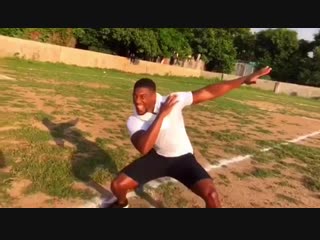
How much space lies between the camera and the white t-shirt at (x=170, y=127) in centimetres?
364

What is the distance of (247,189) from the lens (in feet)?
18.0

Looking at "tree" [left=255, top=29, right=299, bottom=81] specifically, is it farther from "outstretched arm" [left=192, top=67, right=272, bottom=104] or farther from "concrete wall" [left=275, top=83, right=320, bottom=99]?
"outstretched arm" [left=192, top=67, right=272, bottom=104]

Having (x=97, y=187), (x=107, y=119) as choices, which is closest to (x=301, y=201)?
(x=97, y=187)

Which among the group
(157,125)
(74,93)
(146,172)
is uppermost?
(157,125)

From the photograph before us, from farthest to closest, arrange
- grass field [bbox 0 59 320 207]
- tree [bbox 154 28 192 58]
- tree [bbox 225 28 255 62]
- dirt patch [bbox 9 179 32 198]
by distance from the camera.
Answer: tree [bbox 225 28 255 62] → tree [bbox 154 28 192 58] → grass field [bbox 0 59 320 207] → dirt patch [bbox 9 179 32 198]

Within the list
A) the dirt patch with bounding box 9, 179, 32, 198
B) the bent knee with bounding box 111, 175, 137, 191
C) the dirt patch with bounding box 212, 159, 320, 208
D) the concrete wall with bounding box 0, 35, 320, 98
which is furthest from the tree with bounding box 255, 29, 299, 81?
the bent knee with bounding box 111, 175, 137, 191

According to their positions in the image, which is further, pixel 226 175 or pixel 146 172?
pixel 226 175

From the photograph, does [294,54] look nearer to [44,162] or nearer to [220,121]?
[220,121]

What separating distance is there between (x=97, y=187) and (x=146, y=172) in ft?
3.91

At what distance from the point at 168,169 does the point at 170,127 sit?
1.32 feet

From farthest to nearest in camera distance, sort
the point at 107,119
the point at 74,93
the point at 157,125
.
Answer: the point at 74,93 < the point at 107,119 < the point at 157,125

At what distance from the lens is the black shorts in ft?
12.3

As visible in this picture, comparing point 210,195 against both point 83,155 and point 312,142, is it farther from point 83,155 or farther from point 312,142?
point 312,142

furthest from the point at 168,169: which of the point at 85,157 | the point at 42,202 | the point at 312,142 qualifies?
the point at 312,142
